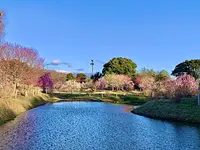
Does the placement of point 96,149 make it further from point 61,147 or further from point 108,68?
point 108,68

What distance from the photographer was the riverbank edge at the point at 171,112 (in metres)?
40.7

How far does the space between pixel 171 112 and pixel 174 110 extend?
0.69m

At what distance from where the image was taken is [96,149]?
2247 cm

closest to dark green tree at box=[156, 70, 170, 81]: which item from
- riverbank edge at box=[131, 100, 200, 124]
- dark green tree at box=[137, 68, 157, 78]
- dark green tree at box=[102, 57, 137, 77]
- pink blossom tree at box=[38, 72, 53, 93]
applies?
dark green tree at box=[137, 68, 157, 78]

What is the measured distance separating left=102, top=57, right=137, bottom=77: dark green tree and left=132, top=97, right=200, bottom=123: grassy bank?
87.9 m

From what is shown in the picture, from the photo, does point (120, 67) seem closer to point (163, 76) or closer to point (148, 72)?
point (148, 72)

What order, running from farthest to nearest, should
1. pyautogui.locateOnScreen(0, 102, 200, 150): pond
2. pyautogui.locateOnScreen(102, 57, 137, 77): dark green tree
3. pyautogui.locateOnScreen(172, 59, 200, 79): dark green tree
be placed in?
1. pyautogui.locateOnScreen(102, 57, 137, 77): dark green tree
2. pyautogui.locateOnScreen(172, 59, 200, 79): dark green tree
3. pyautogui.locateOnScreen(0, 102, 200, 150): pond

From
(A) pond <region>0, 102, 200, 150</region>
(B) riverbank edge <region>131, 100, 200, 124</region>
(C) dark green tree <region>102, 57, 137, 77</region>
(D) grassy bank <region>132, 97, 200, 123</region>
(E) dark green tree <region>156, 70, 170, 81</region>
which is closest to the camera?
(A) pond <region>0, 102, 200, 150</region>

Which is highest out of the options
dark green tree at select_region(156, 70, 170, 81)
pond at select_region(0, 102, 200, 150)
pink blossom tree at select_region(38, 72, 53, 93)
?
dark green tree at select_region(156, 70, 170, 81)

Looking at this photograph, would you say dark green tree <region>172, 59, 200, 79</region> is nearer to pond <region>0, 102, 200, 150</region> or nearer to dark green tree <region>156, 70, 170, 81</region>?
dark green tree <region>156, 70, 170, 81</region>

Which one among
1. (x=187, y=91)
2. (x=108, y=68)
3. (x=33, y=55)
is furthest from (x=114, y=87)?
(x=187, y=91)

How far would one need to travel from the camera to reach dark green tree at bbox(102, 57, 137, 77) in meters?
141

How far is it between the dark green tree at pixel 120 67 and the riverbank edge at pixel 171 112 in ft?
290

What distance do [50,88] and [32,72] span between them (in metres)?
40.7
